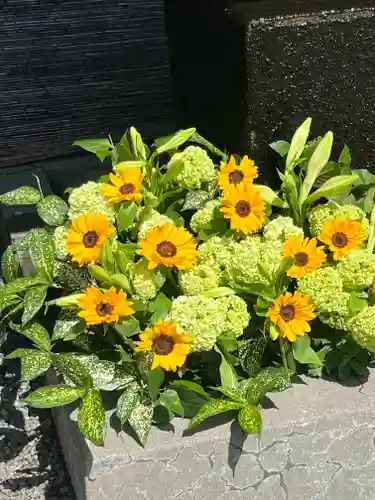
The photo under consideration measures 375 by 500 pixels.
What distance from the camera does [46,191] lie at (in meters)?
2.87

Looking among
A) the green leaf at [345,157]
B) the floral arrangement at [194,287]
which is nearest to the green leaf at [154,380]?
the floral arrangement at [194,287]

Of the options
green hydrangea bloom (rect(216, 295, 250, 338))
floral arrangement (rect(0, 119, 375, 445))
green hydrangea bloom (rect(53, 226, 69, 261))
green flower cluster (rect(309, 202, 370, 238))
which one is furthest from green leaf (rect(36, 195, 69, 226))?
green flower cluster (rect(309, 202, 370, 238))

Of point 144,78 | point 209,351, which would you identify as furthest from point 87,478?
point 144,78

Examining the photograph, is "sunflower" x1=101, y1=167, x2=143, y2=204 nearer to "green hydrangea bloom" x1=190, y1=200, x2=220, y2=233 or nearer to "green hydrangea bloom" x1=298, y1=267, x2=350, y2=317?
"green hydrangea bloom" x1=190, y1=200, x2=220, y2=233

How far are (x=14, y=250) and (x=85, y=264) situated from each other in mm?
269

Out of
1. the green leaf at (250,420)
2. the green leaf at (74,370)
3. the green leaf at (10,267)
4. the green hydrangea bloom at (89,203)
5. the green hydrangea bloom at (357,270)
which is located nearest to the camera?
the green leaf at (250,420)

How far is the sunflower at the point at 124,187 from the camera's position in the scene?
1824mm

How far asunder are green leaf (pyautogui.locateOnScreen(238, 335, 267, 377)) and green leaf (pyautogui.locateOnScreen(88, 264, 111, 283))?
33 cm

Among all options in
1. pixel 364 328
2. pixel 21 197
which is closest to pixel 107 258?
pixel 21 197

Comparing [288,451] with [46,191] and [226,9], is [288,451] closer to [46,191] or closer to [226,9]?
[226,9]

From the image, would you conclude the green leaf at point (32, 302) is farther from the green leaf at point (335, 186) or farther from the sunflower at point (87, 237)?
the green leaf at point (335, 186)

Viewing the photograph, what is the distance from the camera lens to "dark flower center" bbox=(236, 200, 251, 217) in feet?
5.71

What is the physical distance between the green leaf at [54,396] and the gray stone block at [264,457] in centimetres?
9

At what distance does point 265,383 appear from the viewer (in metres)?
1.62
